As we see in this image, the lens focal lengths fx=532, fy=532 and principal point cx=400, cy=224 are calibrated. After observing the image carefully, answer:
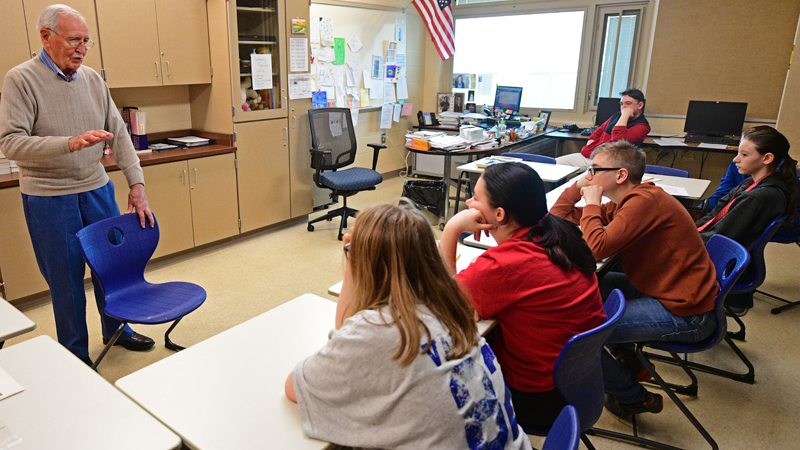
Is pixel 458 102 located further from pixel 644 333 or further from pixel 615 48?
pixel 644 333

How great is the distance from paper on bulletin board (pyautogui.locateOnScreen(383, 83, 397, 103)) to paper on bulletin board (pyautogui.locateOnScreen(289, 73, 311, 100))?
1854mm

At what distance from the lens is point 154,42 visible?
12.1 feet

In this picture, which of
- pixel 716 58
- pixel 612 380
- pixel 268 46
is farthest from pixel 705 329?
pixel 716 58

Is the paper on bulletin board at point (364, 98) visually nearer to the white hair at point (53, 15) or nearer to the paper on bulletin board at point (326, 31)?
the paper on bulletin board at point (326, 31)

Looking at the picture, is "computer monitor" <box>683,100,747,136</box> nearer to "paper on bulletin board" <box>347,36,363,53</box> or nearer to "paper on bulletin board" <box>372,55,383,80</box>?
"paper on bulletin board" <box>372,55,383,80</box>

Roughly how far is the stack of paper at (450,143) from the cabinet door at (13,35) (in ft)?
10.0

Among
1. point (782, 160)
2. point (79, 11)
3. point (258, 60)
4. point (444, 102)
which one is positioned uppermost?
point (79, 11)

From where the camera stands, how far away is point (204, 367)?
1.43 m

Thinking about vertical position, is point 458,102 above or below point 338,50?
below

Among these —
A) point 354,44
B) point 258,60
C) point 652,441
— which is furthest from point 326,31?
point 652,441

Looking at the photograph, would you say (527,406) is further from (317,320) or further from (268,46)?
(268,46)

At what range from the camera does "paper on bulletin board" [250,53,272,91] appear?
425cm

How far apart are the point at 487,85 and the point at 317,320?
232 inches

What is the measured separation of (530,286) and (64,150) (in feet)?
6.52
